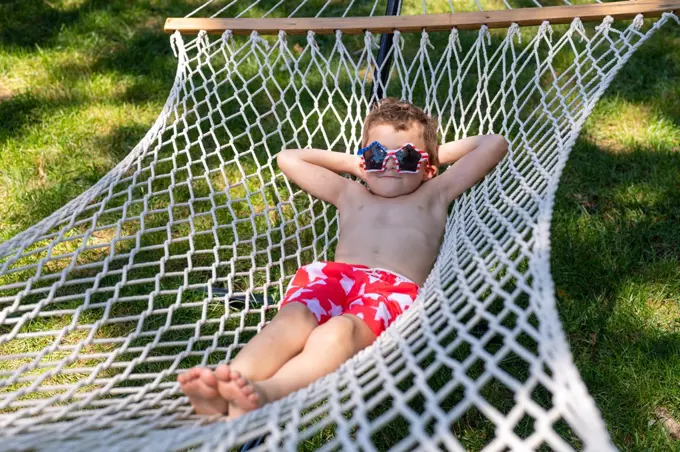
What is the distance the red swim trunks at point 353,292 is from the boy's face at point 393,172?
0.25 m

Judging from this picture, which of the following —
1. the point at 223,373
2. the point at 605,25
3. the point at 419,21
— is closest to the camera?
the point at 223,373

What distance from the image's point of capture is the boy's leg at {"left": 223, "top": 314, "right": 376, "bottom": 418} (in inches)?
49.1

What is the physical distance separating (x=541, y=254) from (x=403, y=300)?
22.6 inches

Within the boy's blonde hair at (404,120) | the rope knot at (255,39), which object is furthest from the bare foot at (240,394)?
the rope knot at (255,39)

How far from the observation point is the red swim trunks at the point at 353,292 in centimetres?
159

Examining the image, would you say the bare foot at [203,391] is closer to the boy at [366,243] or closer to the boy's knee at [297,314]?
the boy at [366,243]

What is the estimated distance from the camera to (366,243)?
185cm

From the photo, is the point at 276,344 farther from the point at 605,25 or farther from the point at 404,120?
the point at 605,25

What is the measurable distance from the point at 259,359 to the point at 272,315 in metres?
0.62

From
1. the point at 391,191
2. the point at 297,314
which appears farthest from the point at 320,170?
the point at 297,314

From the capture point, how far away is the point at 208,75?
10.7ft

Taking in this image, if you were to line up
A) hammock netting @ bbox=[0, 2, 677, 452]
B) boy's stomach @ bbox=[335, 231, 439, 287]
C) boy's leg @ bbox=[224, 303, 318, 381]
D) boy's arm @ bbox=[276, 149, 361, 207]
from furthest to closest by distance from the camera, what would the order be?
boy's arm @ bbox=[276, 149, 361, 207]
boy's stomach @ bbox=[335, 231, 439, 287]
boy's leg @ bbox=[224, 303, 318, 381]
hammock netting @ bbox=[0, 2, 677, 452]

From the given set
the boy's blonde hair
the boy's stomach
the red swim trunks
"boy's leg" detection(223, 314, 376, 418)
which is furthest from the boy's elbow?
"boy's leg" detection(223, 314, 376, 418)

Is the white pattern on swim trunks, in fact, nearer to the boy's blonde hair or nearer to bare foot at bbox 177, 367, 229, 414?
bare foot at bbox 177, 367, 229, 414
